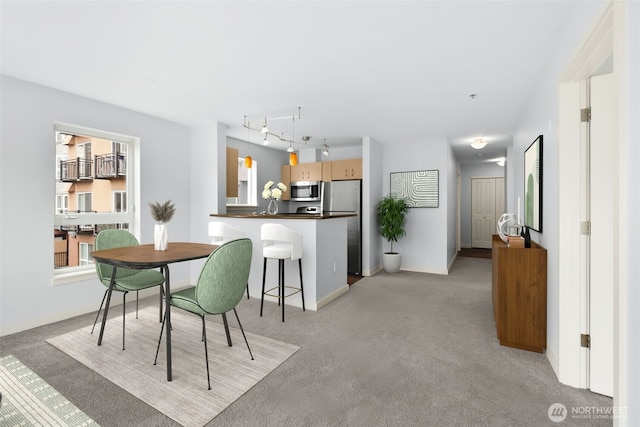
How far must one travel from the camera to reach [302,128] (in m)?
4.91

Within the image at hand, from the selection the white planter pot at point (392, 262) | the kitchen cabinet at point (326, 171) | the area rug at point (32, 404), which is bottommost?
the area rug at point (32, 404)

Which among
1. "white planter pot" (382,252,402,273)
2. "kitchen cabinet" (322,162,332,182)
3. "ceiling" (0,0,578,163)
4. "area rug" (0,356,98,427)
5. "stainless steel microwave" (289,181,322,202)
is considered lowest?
"area rug" (0,356,98,427)

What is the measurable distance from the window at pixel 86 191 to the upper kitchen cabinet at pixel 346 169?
350cm

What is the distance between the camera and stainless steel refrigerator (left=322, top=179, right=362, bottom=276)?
5.52 m

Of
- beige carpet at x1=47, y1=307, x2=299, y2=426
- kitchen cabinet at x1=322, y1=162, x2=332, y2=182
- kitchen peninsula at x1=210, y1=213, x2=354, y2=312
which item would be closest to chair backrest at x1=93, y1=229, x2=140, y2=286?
beige carpet at x1=47, y1=307, x2=299, y2=426

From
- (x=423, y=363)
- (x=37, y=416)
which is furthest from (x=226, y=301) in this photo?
(x=423, y=363)

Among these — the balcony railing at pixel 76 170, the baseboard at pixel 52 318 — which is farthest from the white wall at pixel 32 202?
the balcony railing at pixel 76 170

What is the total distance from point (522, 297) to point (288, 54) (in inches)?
111

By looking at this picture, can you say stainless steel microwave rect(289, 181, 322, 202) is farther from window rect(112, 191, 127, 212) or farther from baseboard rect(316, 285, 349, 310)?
window rect(112, 191, 127, 212)

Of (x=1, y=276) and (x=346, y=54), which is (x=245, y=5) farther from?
(x=1, y=276)

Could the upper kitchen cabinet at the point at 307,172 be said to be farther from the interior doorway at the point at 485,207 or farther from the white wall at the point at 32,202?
the interior doorway at the point at 485,207

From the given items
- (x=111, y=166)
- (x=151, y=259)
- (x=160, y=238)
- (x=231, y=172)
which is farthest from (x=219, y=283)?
(x=231, y=172)

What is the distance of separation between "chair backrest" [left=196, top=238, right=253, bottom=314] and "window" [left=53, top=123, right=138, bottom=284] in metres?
2.41

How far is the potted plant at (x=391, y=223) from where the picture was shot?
5590 millimetres
